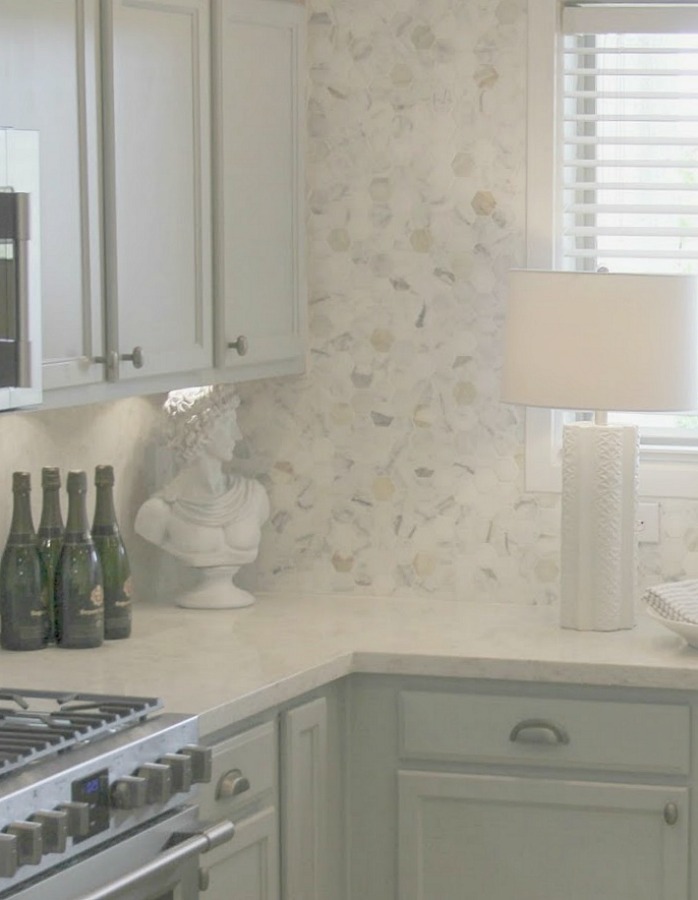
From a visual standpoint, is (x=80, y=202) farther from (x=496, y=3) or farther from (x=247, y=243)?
(x=496, y=3)

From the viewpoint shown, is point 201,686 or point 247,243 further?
point 247,243

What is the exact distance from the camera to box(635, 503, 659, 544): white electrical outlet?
12.0 feet

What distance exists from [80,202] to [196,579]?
1.19 m

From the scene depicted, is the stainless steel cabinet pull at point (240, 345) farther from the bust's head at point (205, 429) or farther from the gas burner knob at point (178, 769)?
the gas burner knob at point (178, 769)

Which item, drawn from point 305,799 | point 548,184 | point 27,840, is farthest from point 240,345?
Result: point 27,840

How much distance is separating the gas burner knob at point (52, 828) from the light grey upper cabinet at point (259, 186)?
1.29 m

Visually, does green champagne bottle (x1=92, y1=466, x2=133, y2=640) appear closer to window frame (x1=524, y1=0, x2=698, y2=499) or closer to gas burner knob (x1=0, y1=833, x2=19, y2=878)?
window frame (x1=524, y1=0, x2=698, y2=499)

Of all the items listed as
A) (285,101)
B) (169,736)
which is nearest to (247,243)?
(285,101)

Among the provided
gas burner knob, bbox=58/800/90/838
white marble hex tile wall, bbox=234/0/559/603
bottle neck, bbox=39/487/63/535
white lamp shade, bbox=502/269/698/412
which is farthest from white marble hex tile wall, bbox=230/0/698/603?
gas burner knob, bbox=58/800/90/838

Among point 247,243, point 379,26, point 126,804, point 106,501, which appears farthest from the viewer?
point 379,26

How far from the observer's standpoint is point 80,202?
2.94 meters

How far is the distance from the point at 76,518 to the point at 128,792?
2.65 feet

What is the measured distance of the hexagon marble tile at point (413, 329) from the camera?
12.1 feet

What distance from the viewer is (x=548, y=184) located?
3.67 m
